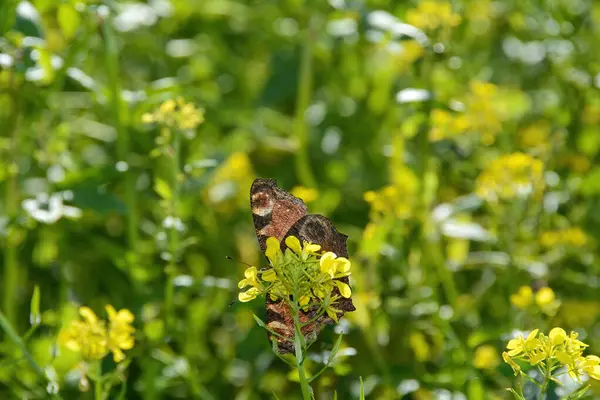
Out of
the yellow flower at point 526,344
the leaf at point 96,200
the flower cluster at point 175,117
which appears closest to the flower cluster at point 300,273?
the yellow flower at point 526,344

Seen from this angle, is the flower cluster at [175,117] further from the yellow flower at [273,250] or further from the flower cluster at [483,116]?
the flower cluster at [483,116]

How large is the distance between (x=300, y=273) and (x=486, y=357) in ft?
3.76

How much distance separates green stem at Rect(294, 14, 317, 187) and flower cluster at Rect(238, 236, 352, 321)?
177cm

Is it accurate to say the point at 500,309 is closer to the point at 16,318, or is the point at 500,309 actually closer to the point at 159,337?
the point at 159,337

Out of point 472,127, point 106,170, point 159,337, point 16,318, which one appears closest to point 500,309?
point 472,127

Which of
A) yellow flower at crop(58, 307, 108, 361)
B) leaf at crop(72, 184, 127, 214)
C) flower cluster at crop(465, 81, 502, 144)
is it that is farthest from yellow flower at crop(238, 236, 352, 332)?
flower cluster at crop(465, 81, 502, 144)

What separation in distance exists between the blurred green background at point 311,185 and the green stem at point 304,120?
1 centimetres

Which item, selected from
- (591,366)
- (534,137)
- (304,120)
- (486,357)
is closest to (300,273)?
(591,366)

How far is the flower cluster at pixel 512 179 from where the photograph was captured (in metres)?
2.77

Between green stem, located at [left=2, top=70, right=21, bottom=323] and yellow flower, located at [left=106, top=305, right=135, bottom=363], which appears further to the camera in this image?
green stem, located at [left=2, top=70, right=21, bottom=323]

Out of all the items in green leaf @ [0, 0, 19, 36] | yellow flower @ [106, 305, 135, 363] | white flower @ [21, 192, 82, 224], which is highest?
green leaf @ [0, 0, 19, 36]

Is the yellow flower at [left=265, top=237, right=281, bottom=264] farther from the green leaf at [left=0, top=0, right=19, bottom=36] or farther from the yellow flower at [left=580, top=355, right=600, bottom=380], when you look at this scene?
the green leaf at [left=0, top=0, right=19, bottom=36]

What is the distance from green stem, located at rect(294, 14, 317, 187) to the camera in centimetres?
337

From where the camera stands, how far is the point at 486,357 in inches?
99.3
